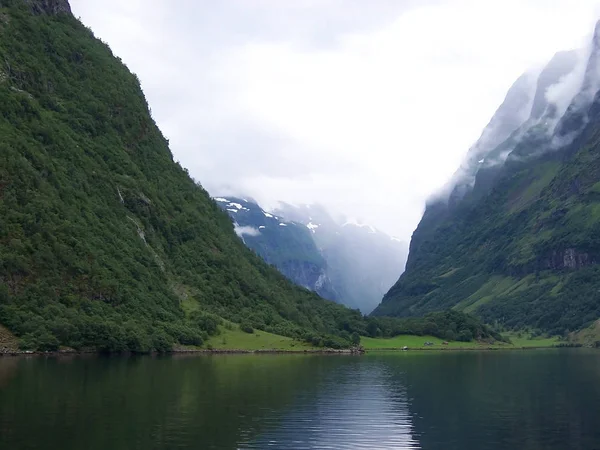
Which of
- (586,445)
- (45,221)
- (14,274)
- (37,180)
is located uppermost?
(37,180)

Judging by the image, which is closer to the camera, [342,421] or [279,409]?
[342,421]

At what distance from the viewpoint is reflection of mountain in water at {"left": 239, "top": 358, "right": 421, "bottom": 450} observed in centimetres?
6103

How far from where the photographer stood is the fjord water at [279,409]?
6054cm

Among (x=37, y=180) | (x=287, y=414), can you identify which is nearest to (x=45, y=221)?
(x=37, y=180)

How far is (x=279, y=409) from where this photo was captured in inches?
3127

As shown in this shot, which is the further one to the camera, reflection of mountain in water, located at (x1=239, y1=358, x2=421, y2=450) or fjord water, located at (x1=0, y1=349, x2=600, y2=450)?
reflection of mountain in water, located at (x1=239, y1=358, x2=421, y2=450)

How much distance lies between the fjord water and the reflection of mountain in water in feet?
0.43

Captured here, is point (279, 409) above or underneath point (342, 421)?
above

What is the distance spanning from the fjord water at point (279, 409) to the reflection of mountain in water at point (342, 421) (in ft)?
0.43

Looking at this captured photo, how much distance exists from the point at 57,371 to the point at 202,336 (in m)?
89.9

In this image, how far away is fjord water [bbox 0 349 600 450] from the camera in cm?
6054

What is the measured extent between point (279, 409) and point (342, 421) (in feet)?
28.8

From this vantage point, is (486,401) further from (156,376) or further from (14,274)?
(14,274)

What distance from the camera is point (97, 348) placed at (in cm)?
16300
